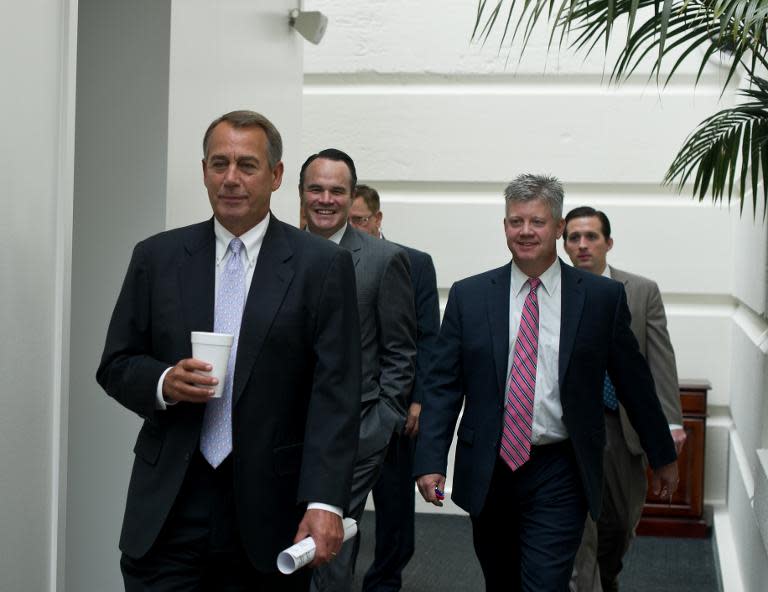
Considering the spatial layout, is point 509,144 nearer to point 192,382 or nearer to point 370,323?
point 370,323

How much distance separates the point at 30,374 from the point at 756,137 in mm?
2446

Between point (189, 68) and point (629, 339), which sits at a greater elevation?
point (189, 68)

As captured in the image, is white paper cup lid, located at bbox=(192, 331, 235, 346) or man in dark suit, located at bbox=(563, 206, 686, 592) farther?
man in dark suit, located at bbox=(563, 206, 686, 592)

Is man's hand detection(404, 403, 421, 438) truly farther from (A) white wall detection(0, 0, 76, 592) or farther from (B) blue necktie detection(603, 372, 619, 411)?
(A) white wall detection(0, 0, 76, 592)

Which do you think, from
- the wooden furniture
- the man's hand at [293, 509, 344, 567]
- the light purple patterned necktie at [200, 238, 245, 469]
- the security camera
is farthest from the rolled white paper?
the wooden furniture

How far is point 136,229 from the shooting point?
4973 millimetres

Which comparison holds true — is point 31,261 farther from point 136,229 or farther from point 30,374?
point 136,229

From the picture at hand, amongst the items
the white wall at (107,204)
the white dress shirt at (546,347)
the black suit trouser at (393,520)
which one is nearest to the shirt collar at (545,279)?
the white dress shirt at (546,347)

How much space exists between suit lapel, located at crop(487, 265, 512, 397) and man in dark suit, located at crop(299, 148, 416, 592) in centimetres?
60

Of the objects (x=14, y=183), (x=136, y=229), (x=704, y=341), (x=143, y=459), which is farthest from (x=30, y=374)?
(x=704, y=341)

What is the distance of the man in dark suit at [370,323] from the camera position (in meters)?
4.93

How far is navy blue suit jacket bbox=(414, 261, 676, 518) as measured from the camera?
4383 millimetres

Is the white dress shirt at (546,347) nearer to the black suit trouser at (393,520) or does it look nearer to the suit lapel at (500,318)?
the suit lapel at (500,318)

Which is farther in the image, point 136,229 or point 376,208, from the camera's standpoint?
point 376,208
